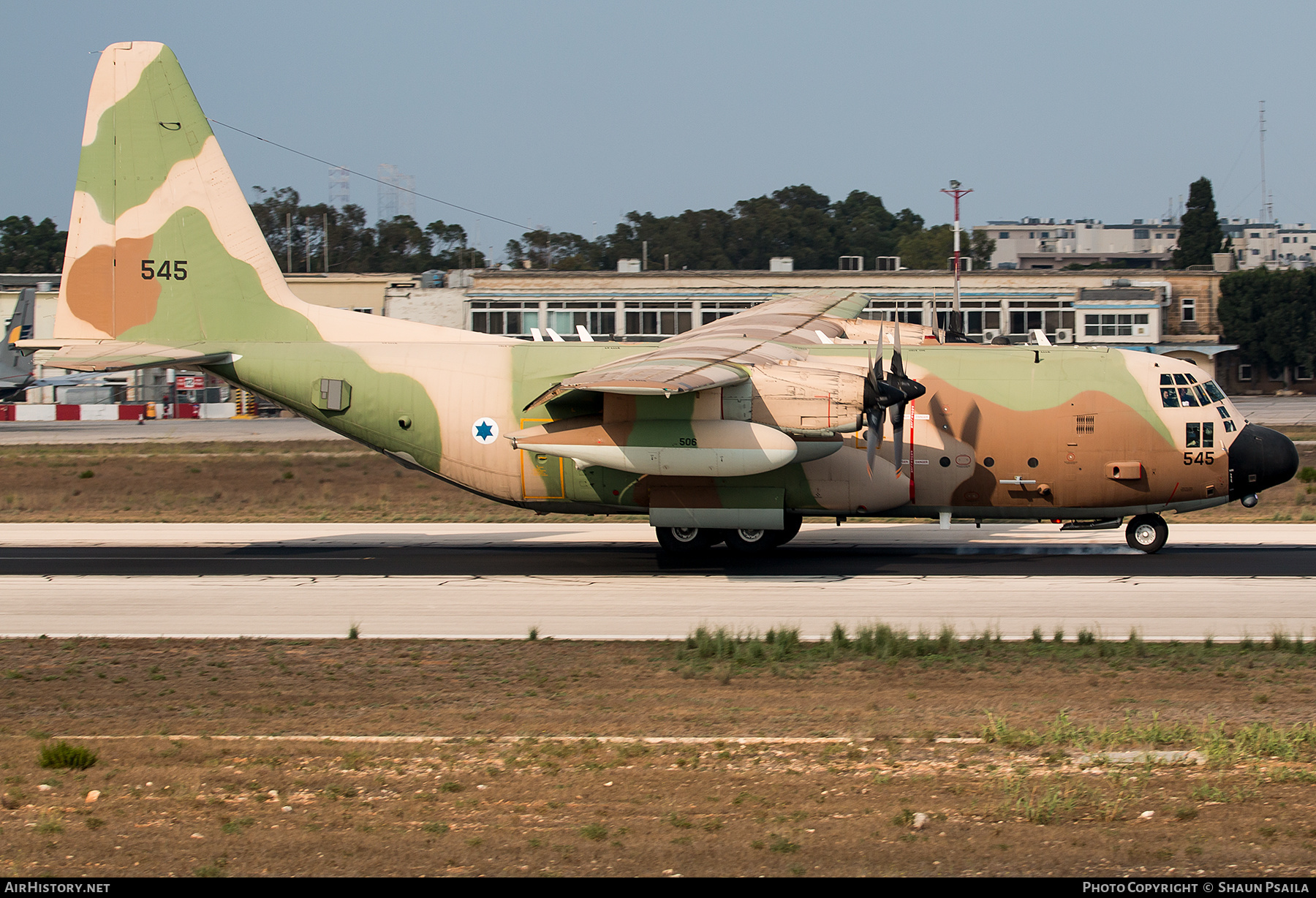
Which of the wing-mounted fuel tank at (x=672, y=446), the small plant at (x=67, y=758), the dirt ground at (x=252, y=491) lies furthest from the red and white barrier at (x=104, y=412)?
the small plant at (x=67, y=758)

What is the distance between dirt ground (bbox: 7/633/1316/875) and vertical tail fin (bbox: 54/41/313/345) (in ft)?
34.6

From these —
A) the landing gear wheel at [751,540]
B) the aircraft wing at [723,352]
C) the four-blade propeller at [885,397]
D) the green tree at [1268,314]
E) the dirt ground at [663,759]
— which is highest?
the green tree at [1268,314]

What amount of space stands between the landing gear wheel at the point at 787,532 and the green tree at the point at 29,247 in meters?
136

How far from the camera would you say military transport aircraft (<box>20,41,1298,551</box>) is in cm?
2142

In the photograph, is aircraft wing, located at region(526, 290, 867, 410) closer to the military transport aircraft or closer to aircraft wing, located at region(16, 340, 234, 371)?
the military transport aircraft

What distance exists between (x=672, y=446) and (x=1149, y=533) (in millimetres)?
10148

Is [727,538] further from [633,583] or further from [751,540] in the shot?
[633,583]

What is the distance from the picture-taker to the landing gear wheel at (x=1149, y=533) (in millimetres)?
23156

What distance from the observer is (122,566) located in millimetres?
23781

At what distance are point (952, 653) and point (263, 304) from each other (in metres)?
17.3

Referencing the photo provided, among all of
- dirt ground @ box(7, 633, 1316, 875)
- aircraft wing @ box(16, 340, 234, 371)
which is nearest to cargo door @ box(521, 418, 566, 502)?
aircraft wing @ box(16, 340, 234, 371)

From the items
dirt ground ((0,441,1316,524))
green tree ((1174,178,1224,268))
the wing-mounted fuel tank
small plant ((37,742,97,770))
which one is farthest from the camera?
green tree ((1174,178,1224,268))

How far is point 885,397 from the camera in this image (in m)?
20.9

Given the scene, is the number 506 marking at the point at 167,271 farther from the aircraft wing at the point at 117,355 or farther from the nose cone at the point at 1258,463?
the nose cone at the point at 1258,463
